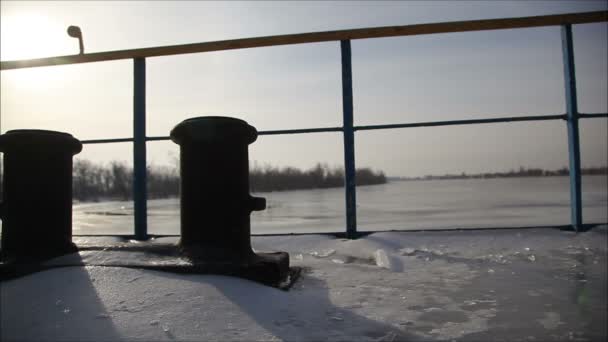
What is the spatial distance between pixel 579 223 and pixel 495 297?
1.49 metres

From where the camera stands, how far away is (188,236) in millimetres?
→ 1688

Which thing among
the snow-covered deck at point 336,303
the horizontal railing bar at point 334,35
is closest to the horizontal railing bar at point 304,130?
the horizontal railing bar at point 334,35

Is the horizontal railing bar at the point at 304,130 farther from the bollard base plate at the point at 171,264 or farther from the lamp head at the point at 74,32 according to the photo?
the lamp head at the point at 74,32

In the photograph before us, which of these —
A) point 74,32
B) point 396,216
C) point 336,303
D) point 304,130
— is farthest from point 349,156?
point 396,216

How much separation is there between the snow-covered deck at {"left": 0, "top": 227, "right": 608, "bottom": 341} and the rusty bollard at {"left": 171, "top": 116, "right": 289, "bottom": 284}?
0.68ft

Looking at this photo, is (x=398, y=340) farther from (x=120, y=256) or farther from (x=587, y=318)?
(x=120, y=256)

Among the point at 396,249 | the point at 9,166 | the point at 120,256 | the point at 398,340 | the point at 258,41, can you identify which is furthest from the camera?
the point at 258,41

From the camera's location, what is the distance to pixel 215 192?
165 centimetres

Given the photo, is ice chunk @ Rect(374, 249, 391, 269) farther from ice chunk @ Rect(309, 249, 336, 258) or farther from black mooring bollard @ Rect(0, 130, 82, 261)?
black mooring bollard @ Rect(0, 130, 82, 261)

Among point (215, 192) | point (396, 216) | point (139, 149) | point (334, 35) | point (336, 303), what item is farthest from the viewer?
point (396, 216)

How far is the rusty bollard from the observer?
163 cm

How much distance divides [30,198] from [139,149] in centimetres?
98

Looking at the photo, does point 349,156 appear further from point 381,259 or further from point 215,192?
point 215,192

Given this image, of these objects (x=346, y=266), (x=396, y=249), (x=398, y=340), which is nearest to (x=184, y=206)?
(x=346, y=266)
